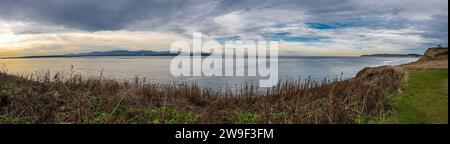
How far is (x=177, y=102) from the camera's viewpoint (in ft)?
27.6

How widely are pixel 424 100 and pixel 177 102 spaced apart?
4745 mm

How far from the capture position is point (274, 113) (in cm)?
695

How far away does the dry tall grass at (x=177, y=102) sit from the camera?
6.38 meters

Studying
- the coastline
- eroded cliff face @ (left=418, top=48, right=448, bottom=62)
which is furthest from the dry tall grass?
eroded cliff face @ (left=418, top=48, right=448, bottom=62)

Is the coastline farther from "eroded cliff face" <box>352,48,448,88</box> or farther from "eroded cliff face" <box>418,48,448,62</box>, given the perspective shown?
"eroded cliff face" <box>418,48,448,62</box>

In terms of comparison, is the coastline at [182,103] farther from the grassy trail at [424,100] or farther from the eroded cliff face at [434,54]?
the eroded cliff face at [434,54]

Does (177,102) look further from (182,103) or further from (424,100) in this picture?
(424,100)

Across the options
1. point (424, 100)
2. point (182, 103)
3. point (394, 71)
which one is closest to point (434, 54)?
point (394, 71)

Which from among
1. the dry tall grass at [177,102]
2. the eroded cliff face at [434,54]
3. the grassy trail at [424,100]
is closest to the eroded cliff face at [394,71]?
the eroded cliff face at [434,54]

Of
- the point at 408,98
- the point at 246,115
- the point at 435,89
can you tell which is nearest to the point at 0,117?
the point at 246,115

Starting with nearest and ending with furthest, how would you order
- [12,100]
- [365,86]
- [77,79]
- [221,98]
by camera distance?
[12,100], [365,86], [221,98], [77,79]
